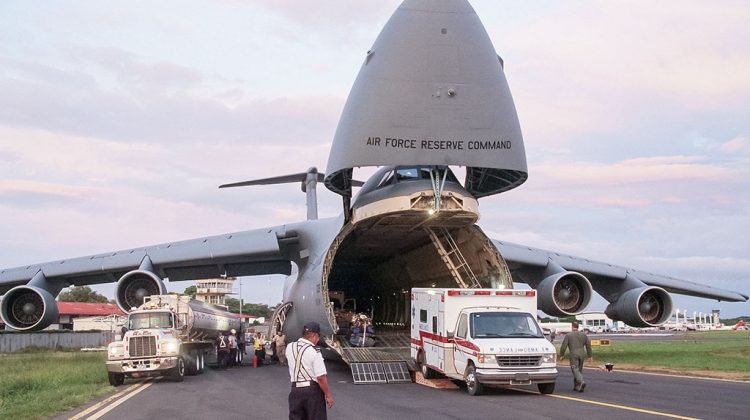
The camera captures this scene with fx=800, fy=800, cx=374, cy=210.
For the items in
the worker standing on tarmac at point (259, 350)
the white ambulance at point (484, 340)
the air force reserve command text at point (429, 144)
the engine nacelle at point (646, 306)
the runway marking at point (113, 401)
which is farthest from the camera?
the worker standing on tarmac at point (259, 350)

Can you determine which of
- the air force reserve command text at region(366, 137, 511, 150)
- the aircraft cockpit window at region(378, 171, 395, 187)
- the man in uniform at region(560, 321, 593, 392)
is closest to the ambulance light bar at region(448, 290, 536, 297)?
the man in uniform at region(560, 321, 593, 392)

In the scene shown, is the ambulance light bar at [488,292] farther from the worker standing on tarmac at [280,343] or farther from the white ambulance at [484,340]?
the worker standing on tarmac at [280,343]

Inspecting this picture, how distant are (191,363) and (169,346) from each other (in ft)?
11.4

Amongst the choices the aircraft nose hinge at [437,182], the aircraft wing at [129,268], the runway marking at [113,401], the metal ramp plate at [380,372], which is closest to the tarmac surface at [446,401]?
the runway marking at [113,401]

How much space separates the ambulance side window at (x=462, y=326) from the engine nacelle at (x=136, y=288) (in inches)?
486

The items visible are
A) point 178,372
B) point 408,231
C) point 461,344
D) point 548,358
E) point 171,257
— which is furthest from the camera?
point 171,257

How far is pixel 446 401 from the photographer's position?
49.5 feet

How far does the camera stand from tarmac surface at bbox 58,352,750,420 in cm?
1283

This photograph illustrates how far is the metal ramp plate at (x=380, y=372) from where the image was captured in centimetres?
1978

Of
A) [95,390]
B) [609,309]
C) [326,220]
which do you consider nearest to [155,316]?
[95,390]

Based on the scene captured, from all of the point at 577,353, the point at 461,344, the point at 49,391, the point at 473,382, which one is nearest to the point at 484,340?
the point at 461,344

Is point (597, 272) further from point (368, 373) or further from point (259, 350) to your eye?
point (259, 350)

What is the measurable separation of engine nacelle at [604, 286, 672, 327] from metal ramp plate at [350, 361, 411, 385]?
964 centimetres

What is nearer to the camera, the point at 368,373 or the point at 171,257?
the point at 368,373
